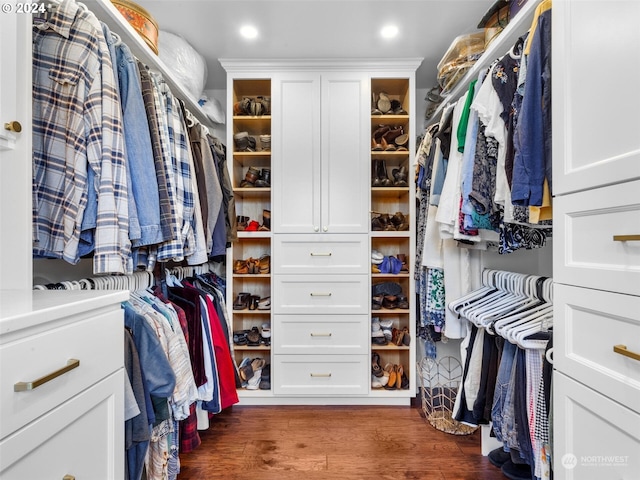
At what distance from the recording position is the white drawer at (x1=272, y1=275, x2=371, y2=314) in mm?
2189

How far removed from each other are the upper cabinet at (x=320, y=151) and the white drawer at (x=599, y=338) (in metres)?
1.39

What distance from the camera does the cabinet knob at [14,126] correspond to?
800mm

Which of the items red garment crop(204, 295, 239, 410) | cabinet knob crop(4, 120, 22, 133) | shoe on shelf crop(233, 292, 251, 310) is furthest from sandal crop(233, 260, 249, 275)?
cabinet knob crop(4, 120, 22, 133)

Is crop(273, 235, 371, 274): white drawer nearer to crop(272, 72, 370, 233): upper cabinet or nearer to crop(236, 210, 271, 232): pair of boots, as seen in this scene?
crop(272, 72, 370, 233): upper cabinet

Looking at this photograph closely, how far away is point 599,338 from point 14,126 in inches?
57.5

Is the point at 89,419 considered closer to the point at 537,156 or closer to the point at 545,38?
the point at 537,156

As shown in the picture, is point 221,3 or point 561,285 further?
point 221,3

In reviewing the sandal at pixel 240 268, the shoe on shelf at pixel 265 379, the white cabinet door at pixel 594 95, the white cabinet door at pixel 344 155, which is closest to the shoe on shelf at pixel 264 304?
the sandal at pixel 240 268

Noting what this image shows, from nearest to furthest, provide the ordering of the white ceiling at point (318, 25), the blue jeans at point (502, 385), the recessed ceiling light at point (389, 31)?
the blue jeans at point (502, 385) < the white ceiling at point (318, 25) < the recessed ceiling light at point (389, 31)

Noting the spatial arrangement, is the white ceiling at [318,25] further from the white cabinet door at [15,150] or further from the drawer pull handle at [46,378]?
the drawer pull handle at [46,378]

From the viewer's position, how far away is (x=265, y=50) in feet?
6.95

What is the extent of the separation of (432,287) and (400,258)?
489 millimetres

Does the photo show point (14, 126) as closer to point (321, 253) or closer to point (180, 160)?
point (180, 160)

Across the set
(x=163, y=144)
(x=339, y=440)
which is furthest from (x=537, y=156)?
(x=339, y=440)
